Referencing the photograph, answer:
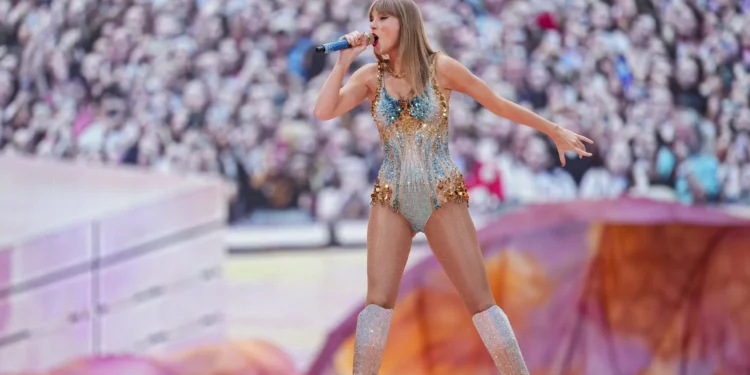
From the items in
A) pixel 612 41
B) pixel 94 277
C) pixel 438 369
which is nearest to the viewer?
pixel 438 369

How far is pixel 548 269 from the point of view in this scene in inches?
165

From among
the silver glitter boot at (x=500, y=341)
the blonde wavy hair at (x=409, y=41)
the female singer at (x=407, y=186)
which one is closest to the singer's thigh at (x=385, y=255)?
the female singer at (x=407, y=186)

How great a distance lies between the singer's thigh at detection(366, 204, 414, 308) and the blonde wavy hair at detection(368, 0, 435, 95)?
391 mm

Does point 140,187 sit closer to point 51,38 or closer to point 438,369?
point 51,38

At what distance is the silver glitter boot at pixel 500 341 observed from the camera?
8.26 feet

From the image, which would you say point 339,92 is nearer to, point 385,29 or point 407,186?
point 385,29

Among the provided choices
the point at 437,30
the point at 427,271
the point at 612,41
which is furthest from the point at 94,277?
the point at 612,41

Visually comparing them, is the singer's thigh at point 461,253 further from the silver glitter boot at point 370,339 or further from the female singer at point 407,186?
the silver glitter boot at point 370,339

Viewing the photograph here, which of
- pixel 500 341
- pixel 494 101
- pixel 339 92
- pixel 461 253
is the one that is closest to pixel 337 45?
pixel 339 92

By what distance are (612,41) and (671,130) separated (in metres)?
0.60

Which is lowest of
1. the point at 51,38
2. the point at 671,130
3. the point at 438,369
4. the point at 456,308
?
the point at 438,369

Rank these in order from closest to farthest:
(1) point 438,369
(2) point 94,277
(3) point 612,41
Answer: (1) point 438,369 < (2) point 94,277 < (3) point 612,41

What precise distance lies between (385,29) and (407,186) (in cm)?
47

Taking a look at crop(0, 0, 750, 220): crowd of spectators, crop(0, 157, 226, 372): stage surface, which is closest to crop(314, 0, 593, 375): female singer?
crop(0, 0, 750, 220): crowd of spectators
